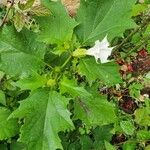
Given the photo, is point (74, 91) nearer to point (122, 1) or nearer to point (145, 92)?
point (122, 1)

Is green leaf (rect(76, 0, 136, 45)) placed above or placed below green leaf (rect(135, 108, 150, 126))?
above

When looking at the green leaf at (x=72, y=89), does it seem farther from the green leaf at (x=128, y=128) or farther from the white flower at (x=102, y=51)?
the green leaf at (x=128, y=128)

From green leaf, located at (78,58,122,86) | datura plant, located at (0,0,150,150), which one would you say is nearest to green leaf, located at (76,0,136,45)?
datura plant, located at (0,0,150,150)

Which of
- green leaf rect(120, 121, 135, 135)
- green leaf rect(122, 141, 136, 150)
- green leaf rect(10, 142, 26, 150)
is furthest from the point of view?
green leaf rect(120, 121, 135, 135)

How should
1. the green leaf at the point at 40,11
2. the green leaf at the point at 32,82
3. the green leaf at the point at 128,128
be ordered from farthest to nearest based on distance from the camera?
the green leaf at the point at 128,128
the green leaf at the point at 40,11
the green leaf at the point at 32,82

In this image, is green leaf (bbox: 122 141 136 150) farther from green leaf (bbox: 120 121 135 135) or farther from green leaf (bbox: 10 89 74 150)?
green leaf (bbox: 10 89 74 150)

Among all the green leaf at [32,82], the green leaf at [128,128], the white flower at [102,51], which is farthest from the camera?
the green leaf at [128,128]

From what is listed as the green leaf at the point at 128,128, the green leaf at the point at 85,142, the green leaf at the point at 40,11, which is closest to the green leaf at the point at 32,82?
the green leaf at the point at 40,11
